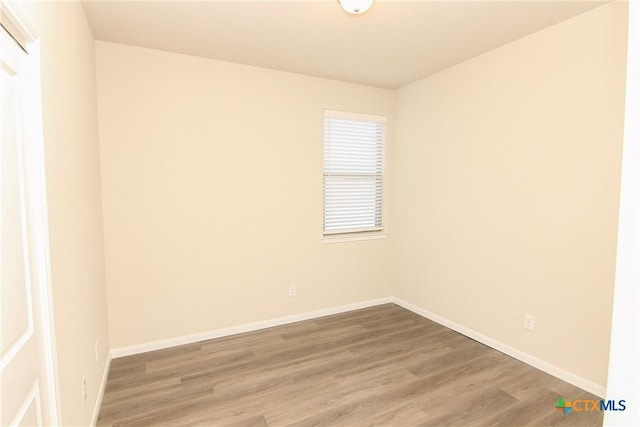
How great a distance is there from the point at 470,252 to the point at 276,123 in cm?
241

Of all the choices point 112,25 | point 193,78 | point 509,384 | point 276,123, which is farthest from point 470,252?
point 112,25

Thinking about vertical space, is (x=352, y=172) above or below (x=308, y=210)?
above

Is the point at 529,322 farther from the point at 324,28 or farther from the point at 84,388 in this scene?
the point at 84,388

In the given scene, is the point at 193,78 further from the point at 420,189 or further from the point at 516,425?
the point at 516,425

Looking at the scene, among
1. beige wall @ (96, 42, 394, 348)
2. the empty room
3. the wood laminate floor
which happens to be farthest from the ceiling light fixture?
the wood laminate floor

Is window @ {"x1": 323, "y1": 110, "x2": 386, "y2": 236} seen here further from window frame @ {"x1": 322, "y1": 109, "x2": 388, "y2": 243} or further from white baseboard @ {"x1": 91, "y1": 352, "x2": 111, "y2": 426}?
white baseboard @ {"x1": 91, "y1": 352, "x2": 111, "y2": 426}

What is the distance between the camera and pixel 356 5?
2025mm

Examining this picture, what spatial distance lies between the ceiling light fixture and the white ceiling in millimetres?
148

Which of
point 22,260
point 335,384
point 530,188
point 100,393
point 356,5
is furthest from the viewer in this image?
point 530,188

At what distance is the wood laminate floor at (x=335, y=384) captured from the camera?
→ 2.07 m

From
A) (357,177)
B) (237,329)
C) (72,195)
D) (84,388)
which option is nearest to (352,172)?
(357,177)

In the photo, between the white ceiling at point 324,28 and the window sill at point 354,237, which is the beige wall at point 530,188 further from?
the window sill at point 354,237

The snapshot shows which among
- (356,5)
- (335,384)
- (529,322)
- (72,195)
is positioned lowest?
(335,384)

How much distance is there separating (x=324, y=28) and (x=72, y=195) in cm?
207
